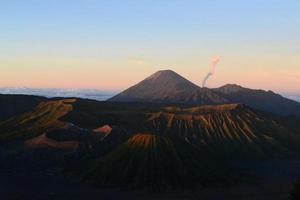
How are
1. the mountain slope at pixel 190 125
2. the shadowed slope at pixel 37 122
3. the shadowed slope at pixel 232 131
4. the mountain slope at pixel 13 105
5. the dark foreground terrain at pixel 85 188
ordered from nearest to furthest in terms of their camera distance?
the dark foreground terrain at pixel 85 188
the shadowed slope at pixel 37 122
the mountain slope at pixel 190 125
the shadowed slope at pixel 232 131
the mountain slope at pixel 13 105

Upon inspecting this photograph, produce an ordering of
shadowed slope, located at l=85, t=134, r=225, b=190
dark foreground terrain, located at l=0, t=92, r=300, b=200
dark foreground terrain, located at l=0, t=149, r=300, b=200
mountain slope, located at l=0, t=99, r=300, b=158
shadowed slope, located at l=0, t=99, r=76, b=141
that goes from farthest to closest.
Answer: mountain slope, located at l=0, t=99, r=300, b=158, shadowed slope, located at l=0, t=99, r=76, b=141, shadowed slope, located at l=85, t=134, r=225, b=190, dark foreground terrain, located at l=0, t=92, r=300, b=200, dark foreground terrain, located at l=0, t=149, r=300, b=200

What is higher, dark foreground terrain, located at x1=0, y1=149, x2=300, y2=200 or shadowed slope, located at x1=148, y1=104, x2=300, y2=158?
shadowed slope, located at x1=148, y1=104, x2=300, y2=158

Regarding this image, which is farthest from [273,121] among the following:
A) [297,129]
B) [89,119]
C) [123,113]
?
[89,119]

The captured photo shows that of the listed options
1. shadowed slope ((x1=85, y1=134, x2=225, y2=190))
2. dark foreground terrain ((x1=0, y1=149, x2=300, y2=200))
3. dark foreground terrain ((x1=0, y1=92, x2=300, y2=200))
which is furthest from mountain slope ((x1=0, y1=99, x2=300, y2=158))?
shadowed slope ((x1=85, y1=134, x2=225, y2=190))

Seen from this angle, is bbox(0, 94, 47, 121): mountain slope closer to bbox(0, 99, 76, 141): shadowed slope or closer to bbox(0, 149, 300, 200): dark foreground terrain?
bbox(0, 99, 76, 141): shadowed slope

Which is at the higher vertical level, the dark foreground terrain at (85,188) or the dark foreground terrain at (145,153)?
the dark foreground terrain at (145,153)

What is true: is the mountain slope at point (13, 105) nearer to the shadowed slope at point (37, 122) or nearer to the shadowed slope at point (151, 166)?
the shadowed slope at point (37, 122)

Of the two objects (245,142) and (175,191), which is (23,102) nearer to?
(245,142)

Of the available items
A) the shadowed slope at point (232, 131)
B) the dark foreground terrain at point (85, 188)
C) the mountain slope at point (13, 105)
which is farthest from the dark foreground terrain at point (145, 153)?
the mountain slope at point (13, 105)

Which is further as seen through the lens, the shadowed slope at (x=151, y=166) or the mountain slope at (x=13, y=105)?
the mountain slope at (x=13, y=105)

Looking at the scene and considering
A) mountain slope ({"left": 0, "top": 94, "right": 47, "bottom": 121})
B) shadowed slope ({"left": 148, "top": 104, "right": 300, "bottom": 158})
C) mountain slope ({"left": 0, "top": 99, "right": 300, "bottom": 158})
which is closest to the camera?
mountain slope ({"left": 0, "top": 99, "right": 300, "bottom": 158})

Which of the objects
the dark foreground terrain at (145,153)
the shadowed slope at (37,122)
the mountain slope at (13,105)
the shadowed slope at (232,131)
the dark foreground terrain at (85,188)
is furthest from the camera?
the mountain slope at (13,105)
